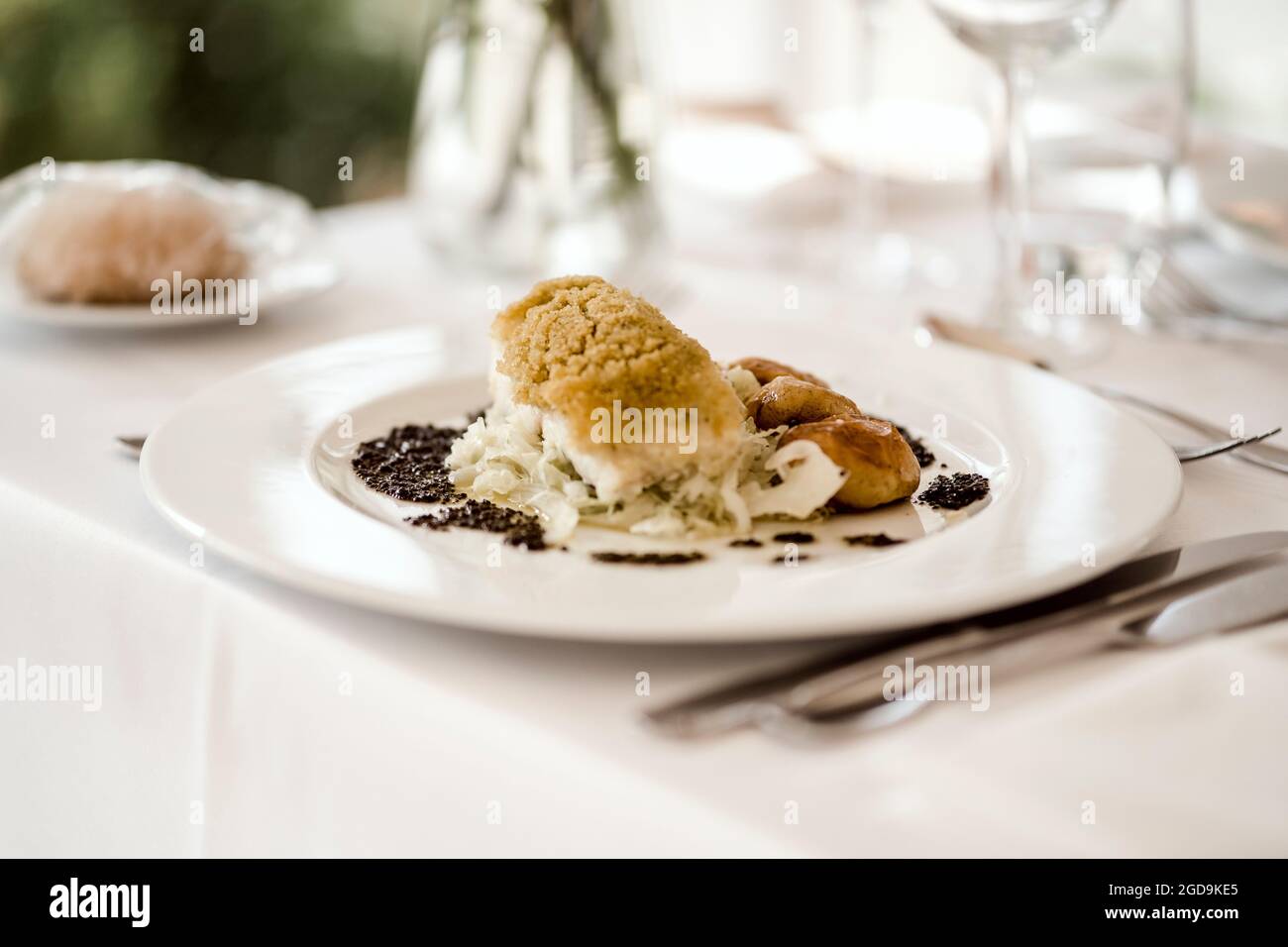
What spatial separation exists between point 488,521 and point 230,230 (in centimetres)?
74

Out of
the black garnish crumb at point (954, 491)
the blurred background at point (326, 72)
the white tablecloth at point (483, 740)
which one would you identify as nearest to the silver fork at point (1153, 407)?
the white tablecloth at point (483, 740)

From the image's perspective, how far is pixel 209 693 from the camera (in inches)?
29.4

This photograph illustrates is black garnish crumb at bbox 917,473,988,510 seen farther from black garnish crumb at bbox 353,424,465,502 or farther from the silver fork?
black garnish crumb at bbox 353,424,465,502

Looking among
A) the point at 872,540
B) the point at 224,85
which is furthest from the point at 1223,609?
the point at 224,85

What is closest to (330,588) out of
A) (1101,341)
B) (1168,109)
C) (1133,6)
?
(1101,341)

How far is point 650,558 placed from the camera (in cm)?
73

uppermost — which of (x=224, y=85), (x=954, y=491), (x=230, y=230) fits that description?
(x=224, y=85)

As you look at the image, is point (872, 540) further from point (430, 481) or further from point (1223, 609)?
point (430, 481)

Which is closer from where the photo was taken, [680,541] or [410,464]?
[680,541]

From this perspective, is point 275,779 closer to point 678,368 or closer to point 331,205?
point 678,368

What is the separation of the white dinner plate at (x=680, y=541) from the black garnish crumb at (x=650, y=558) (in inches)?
0.4

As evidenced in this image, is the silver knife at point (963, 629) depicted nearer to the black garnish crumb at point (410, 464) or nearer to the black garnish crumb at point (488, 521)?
the black garnish crumb at point (488, 521)

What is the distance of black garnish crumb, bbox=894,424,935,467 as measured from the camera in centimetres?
93
